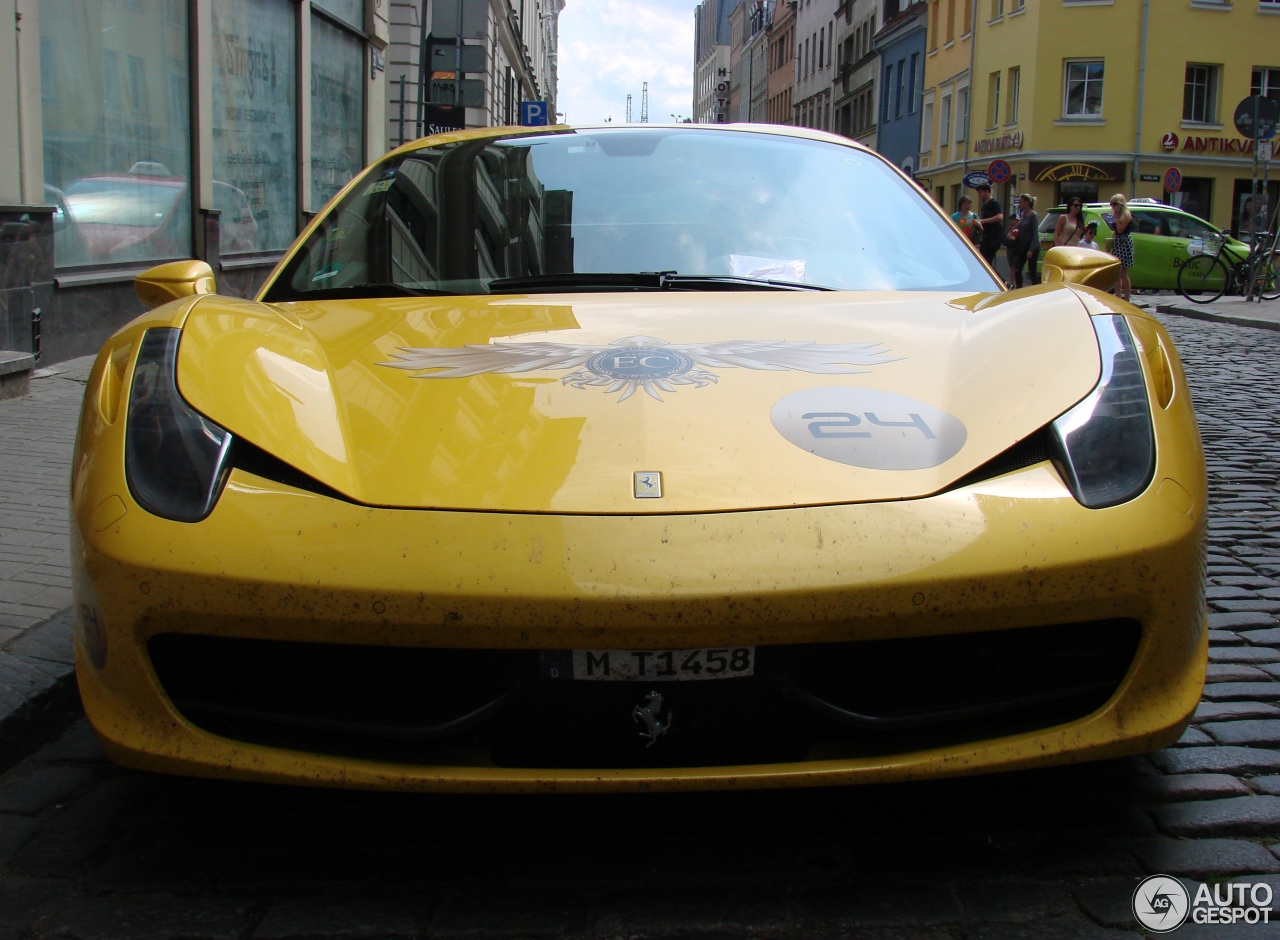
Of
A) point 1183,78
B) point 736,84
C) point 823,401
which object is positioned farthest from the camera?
point 736,84

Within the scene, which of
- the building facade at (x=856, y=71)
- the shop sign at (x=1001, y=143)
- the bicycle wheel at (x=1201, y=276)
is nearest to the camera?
the bicycle wheel at (x=1201, y=276)

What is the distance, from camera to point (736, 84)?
117 metres

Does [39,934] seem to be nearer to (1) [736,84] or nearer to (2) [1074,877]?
(2) [1074,877]

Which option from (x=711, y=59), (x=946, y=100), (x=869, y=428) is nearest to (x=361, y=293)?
(x=869, y=428)

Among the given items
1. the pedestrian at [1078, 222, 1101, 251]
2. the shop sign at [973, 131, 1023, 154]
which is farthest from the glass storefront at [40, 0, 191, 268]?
the shop sign at [973, 131, 1023, 154]

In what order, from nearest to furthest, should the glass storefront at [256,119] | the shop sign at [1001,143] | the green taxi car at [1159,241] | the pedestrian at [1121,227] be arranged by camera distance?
the glass storefront at [256,119]
the pedestrian at [1121,227]
the green taxi car at [1159,241]
the shop sign at [1001,143]

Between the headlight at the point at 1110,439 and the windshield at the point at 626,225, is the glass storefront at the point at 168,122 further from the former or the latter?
the headlight at the point at 1110,439

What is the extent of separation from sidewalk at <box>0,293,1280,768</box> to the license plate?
1.42 meters

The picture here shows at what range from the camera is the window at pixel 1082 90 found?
118ft

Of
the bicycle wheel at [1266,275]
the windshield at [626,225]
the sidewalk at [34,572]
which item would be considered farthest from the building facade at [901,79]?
the windshield at [626,225]

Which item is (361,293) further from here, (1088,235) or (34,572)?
(1088,235)

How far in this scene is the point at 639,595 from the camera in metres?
1.83

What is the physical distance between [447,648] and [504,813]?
1.67ft

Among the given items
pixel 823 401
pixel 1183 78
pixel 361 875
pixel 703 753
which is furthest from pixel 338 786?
pixel 1183 78
